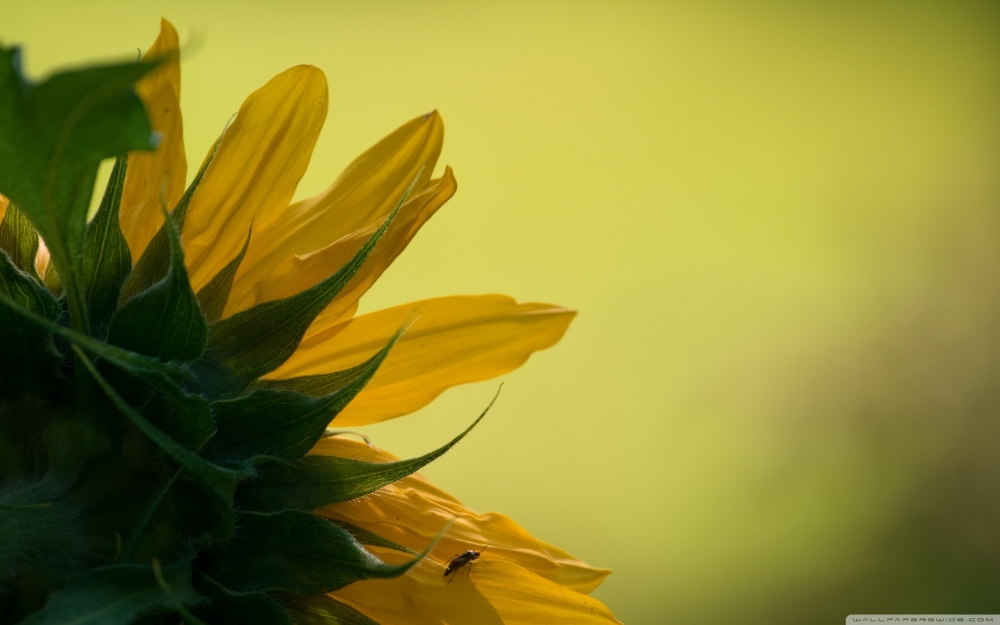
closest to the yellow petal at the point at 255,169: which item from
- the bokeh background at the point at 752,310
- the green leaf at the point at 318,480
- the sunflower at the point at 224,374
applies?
the sunflower at the point at 224,374

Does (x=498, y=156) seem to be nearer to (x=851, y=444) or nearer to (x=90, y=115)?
(x=851, y=444)

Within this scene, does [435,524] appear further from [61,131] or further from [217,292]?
[61,131]

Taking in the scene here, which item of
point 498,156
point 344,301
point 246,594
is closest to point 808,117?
point 498,156

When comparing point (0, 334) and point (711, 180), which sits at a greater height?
point (711, 180)

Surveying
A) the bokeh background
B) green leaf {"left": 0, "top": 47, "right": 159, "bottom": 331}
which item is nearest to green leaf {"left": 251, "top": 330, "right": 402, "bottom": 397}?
green leaf {"left": 0, "top": 47, "right": 159, "bottom": 331}

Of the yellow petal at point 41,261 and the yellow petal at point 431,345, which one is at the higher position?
the yellow petal at point 41,261

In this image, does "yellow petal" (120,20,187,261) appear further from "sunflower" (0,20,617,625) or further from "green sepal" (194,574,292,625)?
"green sepal" (194,574,292,625)

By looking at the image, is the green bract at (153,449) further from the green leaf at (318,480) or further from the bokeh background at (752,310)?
the bokeh background at (752,310)
